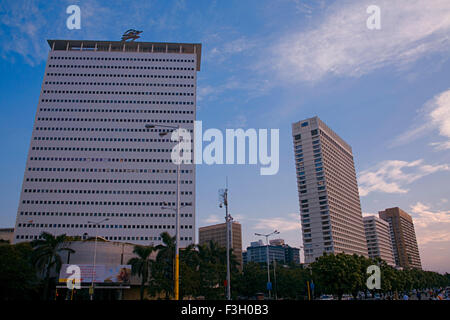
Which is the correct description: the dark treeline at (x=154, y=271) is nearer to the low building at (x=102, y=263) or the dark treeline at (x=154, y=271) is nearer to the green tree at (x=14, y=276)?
the green tree at (x=14, y=276)

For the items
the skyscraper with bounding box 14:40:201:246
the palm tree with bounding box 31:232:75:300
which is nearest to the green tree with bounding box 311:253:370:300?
the palm tree with bounding box 31:232:75:300

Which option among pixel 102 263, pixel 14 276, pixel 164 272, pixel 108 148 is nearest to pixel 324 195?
pixel 108 148

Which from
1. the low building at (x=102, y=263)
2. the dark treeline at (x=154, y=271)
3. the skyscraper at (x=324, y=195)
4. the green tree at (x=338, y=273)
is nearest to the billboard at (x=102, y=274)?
the low building at (x=102, y=263)

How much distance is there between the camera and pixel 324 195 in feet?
488

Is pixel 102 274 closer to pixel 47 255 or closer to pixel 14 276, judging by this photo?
pixel 47 255

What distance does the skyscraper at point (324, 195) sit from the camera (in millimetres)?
144125

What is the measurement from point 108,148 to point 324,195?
316 ft

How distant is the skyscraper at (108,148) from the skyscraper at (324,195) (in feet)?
187

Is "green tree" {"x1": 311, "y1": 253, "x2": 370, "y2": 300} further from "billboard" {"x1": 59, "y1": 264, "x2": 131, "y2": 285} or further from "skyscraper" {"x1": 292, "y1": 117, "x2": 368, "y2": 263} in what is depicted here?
"skyscraper" {"x1": 292, "y1": 117, "x2": 368, "y2": 263}

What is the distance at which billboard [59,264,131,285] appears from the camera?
46.7 meters

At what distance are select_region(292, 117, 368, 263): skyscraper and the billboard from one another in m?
108
